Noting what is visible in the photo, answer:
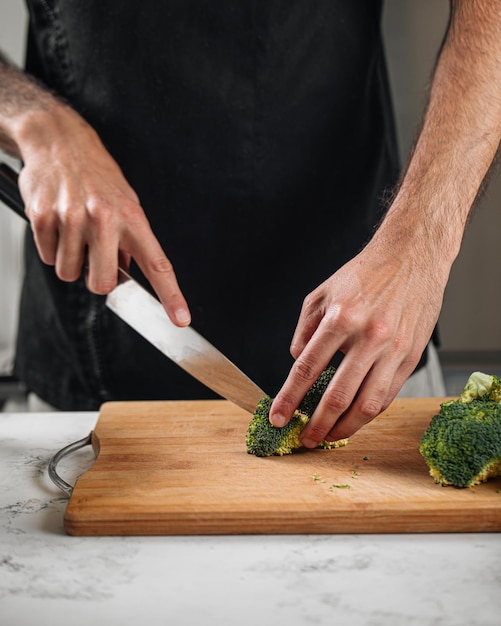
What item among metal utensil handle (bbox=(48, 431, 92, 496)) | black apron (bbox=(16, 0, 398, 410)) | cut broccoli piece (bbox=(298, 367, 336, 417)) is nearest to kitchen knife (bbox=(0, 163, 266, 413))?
cut broccoli piece (bbox=(298, 367, 336, 417))

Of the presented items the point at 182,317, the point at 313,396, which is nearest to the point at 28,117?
the point at 182,317

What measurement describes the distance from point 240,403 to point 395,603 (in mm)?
545

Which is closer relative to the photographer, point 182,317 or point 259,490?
point 259,490

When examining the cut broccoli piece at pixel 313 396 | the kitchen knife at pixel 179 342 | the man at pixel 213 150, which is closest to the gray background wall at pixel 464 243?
the man at pixel 213 150

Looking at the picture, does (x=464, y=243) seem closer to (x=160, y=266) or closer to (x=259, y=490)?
(x=160, y=266)

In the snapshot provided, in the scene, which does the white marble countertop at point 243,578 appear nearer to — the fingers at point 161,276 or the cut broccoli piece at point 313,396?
the cut broccoli piece at point 313,396

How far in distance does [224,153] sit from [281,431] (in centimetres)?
71

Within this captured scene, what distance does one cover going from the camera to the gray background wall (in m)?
2.39

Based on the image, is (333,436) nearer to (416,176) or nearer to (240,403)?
(240,403)

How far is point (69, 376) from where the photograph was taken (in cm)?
174

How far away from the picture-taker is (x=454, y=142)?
1280mm

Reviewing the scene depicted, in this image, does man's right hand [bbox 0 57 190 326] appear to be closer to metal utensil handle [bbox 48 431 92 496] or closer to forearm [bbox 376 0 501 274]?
metal utensil handle [bbox 48 431 92 496]

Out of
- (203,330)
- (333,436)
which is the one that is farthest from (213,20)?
(333,436)

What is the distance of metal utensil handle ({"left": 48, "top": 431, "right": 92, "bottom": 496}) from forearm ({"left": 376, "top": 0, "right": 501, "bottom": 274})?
1.91 feet
